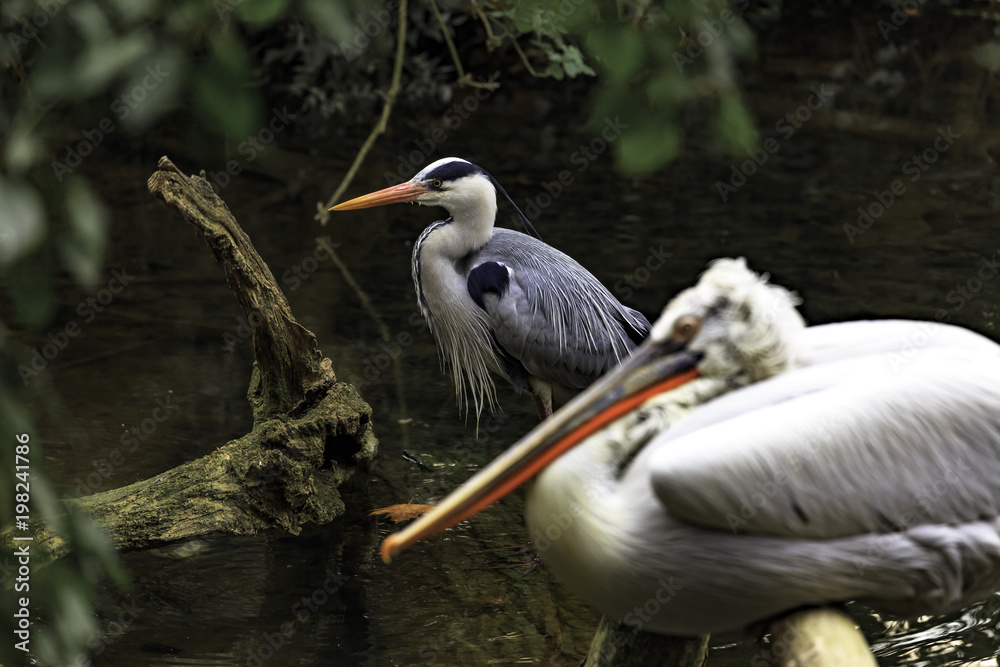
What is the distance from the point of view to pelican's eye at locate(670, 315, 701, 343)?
1.94 m

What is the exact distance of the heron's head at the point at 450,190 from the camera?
169 inches

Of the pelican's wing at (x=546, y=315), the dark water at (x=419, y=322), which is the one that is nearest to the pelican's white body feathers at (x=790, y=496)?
the dark water at (x=419, y=322)

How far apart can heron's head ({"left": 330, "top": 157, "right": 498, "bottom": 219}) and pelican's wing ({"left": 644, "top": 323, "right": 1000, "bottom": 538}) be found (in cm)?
252

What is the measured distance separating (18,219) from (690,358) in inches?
58.2

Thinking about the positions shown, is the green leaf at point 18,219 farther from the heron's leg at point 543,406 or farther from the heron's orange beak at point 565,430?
the heron's leg at point 543,406

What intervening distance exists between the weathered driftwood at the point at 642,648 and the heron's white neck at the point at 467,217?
231 centimetres

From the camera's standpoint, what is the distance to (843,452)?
72.2 inches

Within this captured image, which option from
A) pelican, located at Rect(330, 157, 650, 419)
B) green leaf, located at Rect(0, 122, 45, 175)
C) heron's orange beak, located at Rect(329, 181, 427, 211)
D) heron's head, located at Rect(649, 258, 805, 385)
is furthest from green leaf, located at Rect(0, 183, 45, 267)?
heron's orange beak, located at Rect(329, 181, 427, 211)

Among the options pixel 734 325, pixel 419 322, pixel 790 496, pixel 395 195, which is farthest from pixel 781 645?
pixel 419 322

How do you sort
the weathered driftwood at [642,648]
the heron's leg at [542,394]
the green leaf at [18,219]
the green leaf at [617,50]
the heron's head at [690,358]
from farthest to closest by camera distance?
1. the heron's leg at [542,394]
2. the weathered driftwood at [642,648]
3. the heron's head at [690,358]
4. the green leaf at [617,50]
5. the green leaf at [18,219]

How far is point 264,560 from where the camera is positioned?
13.1 ft

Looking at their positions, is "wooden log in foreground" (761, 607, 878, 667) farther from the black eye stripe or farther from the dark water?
the black eye stripe

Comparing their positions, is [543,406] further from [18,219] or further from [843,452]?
[18,219]

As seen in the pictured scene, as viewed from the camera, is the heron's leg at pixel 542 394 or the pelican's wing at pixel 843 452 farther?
the heron's leg at pixel 542 394
